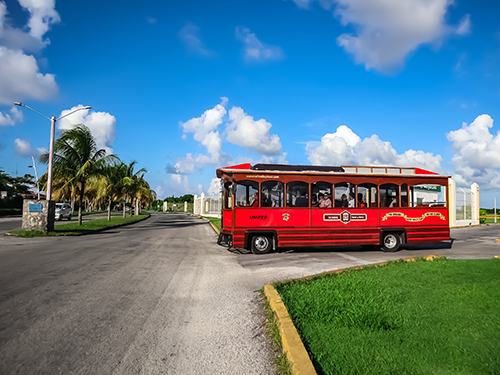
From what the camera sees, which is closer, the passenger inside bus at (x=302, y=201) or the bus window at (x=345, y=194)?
the passenger inside bus at (x=302, y=201)

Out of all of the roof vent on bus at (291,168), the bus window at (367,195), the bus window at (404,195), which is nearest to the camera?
the roof vent on bus at (291,168)

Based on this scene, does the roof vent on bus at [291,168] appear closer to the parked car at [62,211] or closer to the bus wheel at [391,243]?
Answer: the bus wheel at [391,243]

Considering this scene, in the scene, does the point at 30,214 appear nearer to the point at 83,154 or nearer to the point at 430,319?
the point at 83,154

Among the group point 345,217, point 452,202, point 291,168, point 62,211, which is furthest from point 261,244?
point 62,211

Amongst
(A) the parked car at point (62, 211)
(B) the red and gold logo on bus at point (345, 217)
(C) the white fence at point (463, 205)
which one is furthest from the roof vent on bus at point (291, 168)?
(A) the parked car at point (62, 211)

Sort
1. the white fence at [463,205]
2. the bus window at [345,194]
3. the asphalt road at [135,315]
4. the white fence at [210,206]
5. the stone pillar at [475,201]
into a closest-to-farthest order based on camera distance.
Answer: the asphalt road at [135,315]
the bus window at [345,194]
the white fence at [463,205]
the stone pillar at [475,201]
the white fence at [210,206]

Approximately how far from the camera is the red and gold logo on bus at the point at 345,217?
12.6 m

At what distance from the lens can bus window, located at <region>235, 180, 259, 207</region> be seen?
12133 mm

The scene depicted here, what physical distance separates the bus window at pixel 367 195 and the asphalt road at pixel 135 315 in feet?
12.8

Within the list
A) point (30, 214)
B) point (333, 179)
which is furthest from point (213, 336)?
point (30, 214)

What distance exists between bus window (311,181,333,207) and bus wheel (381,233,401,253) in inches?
112

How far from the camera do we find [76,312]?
5.05 m

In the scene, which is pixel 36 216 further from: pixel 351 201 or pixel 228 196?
pixel 351 201

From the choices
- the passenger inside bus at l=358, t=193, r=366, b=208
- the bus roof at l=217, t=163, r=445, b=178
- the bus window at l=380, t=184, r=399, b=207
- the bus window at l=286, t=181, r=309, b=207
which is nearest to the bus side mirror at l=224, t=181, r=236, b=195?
the bus roof at l=217, t=163, r=445, b=178
